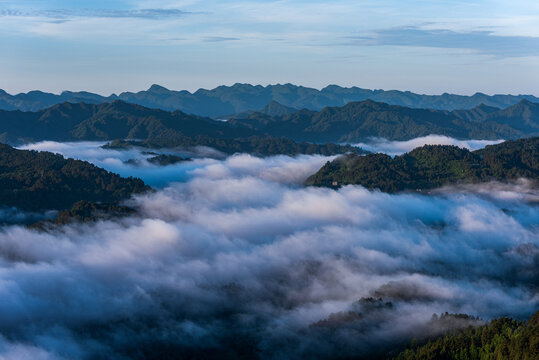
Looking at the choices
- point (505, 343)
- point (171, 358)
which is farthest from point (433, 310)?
point (171, 358)

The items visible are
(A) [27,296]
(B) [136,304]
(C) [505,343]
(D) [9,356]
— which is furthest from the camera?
(B) [136,304]

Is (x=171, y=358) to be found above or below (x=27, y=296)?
below

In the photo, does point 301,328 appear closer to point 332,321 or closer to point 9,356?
point 332,321

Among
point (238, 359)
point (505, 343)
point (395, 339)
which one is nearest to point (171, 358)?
point (238, 359)

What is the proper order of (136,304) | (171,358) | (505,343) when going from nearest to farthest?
(505,343) → (171,358) → (136,304)

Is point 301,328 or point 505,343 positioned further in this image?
point 301,328

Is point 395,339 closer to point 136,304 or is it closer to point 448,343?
point 448,343
